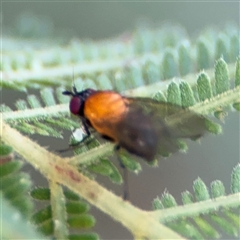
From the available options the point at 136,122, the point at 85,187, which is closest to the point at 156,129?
the point at 136,122

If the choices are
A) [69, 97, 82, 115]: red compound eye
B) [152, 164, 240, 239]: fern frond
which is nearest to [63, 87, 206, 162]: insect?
[69, 97, 82, 115]: red compound eye

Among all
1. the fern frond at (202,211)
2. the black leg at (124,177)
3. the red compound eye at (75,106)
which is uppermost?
the red compound eye at (75,106)

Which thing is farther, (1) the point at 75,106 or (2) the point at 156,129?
(1) the point at 75,106

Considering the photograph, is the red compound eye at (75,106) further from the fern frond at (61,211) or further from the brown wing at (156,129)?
the fern frond at (61,211)

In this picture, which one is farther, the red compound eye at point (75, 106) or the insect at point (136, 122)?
the red compound eye at point (75, 106)

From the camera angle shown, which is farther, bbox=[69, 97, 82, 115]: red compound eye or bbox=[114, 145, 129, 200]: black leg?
bbox=[69, 97, 82, 115]: red compound eye

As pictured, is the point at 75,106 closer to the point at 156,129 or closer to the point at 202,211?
the point at 156,129

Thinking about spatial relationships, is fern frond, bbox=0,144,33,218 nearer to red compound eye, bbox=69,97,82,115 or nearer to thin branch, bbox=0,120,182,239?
thin branch, bbox=0,120,182,239

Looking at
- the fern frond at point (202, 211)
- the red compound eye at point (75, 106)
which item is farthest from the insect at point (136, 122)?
the fern frond at point (202, 211)

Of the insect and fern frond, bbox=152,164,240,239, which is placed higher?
the insect
